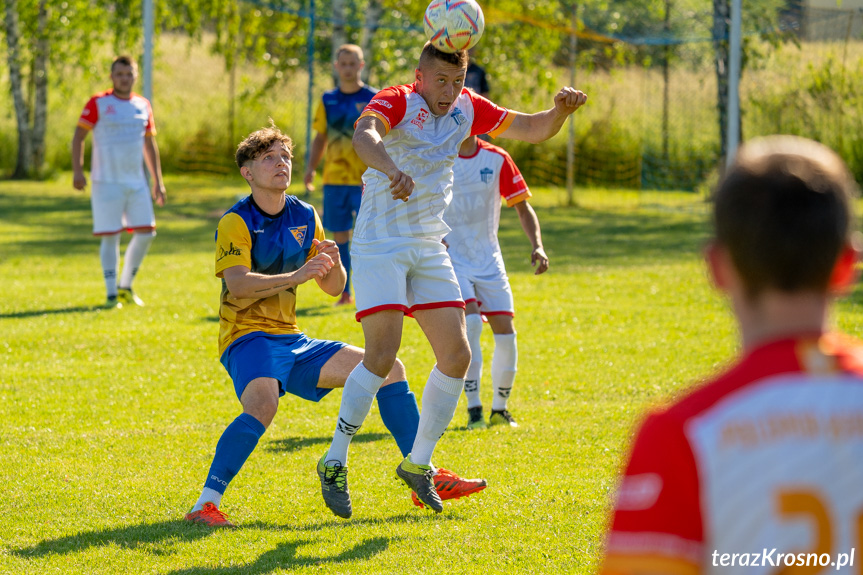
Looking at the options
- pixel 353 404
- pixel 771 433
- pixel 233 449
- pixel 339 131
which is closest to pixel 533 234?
pixel 353 404

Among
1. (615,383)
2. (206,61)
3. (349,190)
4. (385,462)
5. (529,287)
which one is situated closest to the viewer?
(385,462)

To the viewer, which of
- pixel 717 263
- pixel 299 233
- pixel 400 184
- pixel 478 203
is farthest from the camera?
pixel 478 203

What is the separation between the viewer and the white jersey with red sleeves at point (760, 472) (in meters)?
1.46

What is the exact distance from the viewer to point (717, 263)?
159 cm

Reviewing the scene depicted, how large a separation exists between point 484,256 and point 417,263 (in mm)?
1737

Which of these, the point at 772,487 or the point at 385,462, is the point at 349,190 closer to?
the point at 385,462

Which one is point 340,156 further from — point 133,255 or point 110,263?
point 110,263

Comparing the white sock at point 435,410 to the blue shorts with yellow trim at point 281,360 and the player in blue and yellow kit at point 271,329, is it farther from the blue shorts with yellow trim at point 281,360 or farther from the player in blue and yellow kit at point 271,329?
the blue shorts with yellow trim at point 281,360

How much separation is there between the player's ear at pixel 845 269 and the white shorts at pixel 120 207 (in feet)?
28.6

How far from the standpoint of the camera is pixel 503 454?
5266mm

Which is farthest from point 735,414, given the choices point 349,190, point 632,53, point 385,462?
point 632,53

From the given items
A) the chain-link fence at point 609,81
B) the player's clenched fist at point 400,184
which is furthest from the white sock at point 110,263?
the chain-link fence at point 609,81

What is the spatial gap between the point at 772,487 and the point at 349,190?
27.2ft

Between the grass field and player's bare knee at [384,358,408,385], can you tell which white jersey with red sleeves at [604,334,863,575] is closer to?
the grass field
